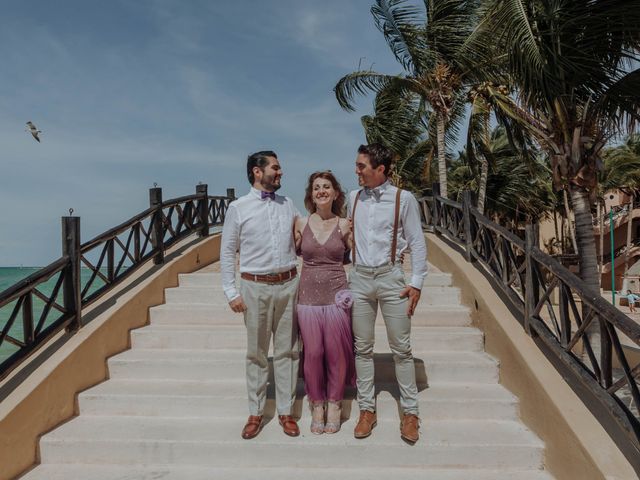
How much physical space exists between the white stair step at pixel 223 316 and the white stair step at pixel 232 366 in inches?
24.2

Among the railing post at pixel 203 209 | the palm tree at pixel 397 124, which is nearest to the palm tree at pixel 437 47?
the palm tree at pixel 397 124

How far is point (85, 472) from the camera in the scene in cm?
347

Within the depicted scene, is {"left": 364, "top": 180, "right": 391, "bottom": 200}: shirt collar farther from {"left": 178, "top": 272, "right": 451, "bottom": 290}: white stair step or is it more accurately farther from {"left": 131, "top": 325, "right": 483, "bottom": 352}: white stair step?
{"left": 178, "top": 272, "right": 451, "bottom": 290}: white stair step

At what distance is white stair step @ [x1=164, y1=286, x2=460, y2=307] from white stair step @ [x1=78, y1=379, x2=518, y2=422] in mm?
1629

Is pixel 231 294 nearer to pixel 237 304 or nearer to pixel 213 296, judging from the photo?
pixel 237 304

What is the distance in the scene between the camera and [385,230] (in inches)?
139

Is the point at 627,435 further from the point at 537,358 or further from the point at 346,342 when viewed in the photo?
the point at 346,342

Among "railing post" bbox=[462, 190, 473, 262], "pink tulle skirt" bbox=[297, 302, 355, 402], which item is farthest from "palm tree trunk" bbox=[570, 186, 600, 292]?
"pink tulle skirt" bbox=[297, 302, 355, 402]

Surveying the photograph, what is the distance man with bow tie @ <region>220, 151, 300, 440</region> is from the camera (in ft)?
11.6

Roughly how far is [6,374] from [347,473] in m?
2.93

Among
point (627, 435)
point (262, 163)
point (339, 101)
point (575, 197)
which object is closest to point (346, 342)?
point (262, 163)

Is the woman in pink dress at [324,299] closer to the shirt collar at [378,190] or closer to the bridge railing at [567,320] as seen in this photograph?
the shirt collar at [378,190]

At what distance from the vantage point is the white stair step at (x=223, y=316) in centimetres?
530

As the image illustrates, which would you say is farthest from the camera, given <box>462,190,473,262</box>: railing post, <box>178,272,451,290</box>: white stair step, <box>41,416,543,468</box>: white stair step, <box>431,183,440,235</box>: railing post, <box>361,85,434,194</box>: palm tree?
<box>361,85,434,194</box>: palm tree
